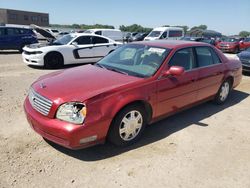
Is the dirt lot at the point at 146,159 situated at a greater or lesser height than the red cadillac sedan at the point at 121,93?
lesser

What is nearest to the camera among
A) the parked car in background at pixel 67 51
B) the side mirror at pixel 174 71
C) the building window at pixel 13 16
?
the side mirror at pixel 174 71

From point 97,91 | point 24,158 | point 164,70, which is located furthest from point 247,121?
point 24,158

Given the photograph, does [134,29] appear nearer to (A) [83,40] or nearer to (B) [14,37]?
(B) [14,37]

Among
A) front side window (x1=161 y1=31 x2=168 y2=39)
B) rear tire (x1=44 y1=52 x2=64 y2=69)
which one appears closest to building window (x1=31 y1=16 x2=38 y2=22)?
front side window (x1=161 y1=31 x2=168 y2=39)

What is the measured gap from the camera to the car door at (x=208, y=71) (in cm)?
489

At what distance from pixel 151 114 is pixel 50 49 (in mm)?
7128

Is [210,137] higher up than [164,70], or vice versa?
[164,70]

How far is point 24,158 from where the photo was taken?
131 inches

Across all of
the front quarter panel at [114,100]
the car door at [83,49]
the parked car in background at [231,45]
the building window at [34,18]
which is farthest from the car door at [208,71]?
the building window at [34,18]

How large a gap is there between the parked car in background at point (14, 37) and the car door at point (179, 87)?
529 inches

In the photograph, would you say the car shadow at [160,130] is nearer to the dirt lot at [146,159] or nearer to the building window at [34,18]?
the dirt lot at [146,159]

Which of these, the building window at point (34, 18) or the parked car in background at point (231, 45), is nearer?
the parked car in background at point (231, 45)

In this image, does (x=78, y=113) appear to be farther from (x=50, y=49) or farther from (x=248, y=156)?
(x=50, y=49)

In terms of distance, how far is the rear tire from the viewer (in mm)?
9859
